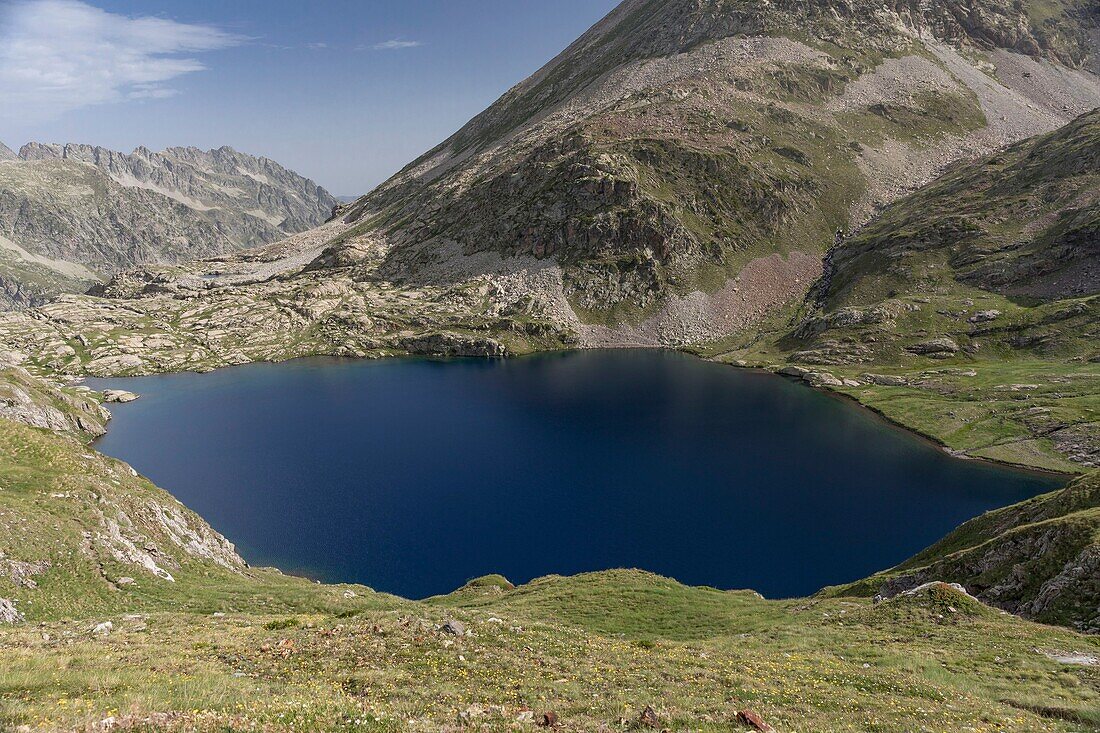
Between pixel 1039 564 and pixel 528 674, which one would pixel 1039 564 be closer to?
pixel 1039 564

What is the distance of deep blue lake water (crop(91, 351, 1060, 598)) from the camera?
6112 cm

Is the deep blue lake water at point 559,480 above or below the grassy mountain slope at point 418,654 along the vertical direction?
below

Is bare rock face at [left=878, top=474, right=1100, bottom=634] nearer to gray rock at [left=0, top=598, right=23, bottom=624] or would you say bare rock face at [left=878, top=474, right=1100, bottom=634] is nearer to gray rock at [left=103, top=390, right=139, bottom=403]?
gray rock at [left=0, top=598, right=23, bottom=624]

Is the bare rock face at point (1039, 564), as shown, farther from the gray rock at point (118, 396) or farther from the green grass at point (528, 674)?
the gray rock at point (118, 396)

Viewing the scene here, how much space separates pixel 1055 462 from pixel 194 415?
534 ft

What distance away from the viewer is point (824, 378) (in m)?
128

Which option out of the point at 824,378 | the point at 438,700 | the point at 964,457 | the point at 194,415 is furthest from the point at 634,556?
the point at 194,415

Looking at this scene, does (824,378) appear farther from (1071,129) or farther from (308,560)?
(1071,129)

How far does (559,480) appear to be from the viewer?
81.8 metres

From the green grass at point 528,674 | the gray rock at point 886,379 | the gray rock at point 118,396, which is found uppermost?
the gray rock at point 118,396

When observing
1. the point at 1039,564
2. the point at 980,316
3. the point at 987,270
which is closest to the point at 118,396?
the point at 1039,564

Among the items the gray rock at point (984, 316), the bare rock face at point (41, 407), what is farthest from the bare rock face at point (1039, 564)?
the gray rock at point (984, 316)

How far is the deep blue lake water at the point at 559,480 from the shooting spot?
201 feet

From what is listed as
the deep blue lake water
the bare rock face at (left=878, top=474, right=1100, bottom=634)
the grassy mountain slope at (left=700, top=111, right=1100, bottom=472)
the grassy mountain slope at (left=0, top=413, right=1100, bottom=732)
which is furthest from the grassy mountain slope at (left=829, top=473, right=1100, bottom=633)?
the grassy mountain slope at (left=700, top=111, right=1100, bottom=472)
